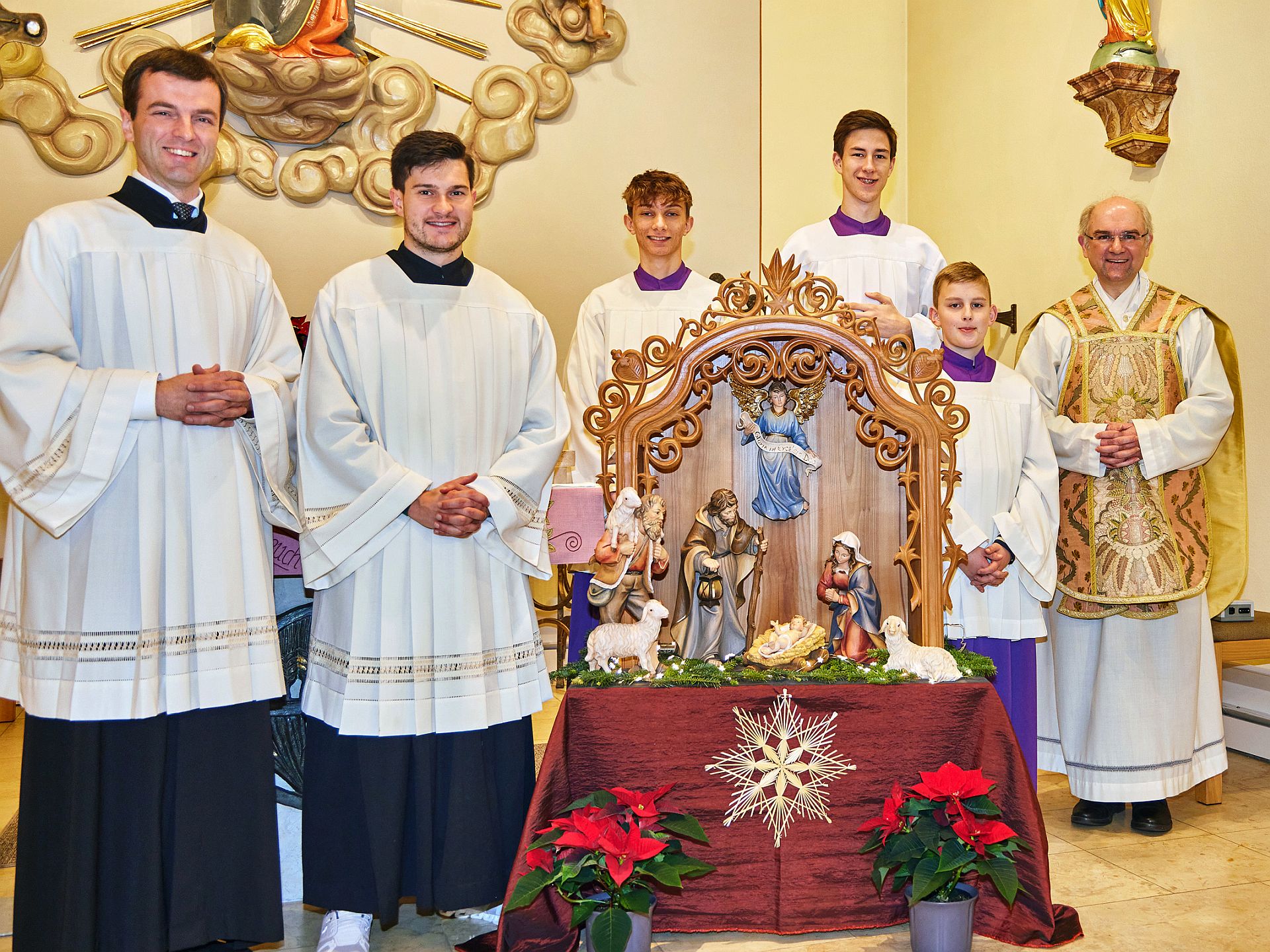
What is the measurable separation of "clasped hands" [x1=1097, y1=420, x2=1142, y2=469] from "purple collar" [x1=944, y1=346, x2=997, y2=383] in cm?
64

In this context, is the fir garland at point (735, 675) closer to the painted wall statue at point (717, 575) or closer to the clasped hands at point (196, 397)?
the painted wall statue at point (717, 575)

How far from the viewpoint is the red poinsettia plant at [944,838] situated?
3.03 meters

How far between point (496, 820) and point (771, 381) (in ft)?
5.21

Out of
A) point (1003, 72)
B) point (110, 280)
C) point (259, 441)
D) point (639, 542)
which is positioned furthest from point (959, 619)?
point (1003, 72)

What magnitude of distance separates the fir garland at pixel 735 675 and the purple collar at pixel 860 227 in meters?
1.84

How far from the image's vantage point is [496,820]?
11.3 ft

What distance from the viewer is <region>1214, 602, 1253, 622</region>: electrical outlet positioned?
513cm

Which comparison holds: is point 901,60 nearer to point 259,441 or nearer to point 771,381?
point 771,381

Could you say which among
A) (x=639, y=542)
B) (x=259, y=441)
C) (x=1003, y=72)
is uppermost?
(x=1003, y=72)

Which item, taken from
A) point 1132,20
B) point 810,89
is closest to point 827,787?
point 1132,20

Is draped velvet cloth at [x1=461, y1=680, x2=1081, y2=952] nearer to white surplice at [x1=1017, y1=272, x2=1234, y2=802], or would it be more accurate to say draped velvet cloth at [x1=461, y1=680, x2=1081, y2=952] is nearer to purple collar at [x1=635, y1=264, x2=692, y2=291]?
white surplice at [x1=1017, y1=272, x2=1234, y2=802]

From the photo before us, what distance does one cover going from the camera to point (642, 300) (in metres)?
4.70

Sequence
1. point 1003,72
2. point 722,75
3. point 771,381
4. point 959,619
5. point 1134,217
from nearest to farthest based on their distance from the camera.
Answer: point 771,381 → point 959,619 → point 1134,217 → point 1003,72 → point 722,75

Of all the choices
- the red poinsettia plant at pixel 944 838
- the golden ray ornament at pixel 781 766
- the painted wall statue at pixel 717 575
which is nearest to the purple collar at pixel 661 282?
the painted wall statue at pixel 717 575
